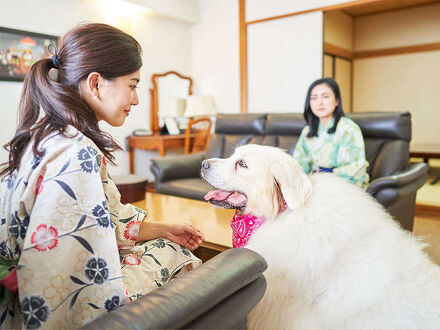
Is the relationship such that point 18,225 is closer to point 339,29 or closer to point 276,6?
point 276,6

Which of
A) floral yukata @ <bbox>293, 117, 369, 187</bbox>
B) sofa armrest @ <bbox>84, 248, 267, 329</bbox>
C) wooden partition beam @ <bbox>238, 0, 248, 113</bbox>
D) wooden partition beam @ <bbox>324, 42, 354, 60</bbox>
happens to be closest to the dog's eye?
sofa armrest @ <bbox>84, 248, 267, 329</bbox>

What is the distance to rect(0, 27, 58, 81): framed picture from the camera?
3.62m

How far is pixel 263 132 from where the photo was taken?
3.42 m

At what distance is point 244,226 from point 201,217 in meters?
0.79

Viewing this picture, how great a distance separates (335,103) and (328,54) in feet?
13.0

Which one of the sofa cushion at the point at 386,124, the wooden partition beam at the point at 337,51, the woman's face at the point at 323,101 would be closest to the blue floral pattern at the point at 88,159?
the woman's face at the point at 323,101

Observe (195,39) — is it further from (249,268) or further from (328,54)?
(249,268)

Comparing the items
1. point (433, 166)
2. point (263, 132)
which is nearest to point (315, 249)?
point (263, 132)

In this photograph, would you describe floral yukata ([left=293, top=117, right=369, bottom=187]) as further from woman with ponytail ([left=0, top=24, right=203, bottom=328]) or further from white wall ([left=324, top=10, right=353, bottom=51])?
white wall ([left=324, top=10, right=353, bottom=51])

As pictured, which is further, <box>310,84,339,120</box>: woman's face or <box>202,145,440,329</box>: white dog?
<box>310,84,339,120</box>: woman's face

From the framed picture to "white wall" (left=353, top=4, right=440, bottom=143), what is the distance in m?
6.02

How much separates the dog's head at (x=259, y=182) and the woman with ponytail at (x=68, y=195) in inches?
15.0

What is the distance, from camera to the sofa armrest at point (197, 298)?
65 cm

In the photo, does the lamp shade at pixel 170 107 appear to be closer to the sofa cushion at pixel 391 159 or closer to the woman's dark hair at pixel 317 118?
the woman's dark hair at pixel 317 118
